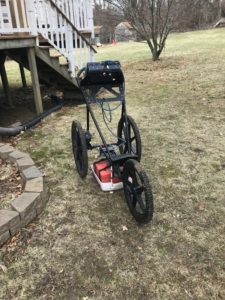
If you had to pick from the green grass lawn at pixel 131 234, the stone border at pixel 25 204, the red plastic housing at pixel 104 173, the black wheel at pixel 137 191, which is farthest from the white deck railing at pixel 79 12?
the black wheel at pixel 137 191

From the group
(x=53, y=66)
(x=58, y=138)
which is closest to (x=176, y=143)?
(x=58, y=138)

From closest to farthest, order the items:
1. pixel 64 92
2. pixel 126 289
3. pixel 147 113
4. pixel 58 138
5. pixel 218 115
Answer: pixel 126 289 → pixel 58 138 → pixel 218 115 → pixel 147 113 → pixel 64 92

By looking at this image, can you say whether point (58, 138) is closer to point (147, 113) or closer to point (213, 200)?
point (147, 113)

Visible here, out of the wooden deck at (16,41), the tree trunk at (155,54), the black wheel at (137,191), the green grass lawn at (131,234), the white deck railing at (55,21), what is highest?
the white deck railing at (55,21)

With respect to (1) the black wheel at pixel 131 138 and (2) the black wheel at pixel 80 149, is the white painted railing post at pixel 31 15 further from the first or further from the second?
(1) the black wheel at pixel 131 138

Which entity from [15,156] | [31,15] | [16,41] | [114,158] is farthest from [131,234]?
[31,15]

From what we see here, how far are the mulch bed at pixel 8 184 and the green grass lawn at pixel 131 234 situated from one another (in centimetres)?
36

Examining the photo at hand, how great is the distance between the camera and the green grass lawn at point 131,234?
2084 mm

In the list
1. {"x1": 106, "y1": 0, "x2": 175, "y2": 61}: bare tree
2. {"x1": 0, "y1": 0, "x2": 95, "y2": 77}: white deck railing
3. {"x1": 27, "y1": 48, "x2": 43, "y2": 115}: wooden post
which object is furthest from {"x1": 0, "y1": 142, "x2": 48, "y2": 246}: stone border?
{"x1": 106, "y1": 0, "x2": 175, "y2": 61}: bare tree

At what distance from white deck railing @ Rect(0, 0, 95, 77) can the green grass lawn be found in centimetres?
209

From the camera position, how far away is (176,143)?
4270 mm

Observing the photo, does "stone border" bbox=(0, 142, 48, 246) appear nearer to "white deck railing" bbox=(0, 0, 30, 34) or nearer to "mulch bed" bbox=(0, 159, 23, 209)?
"mulch bed" bbox=(0, 159, 23, 209)

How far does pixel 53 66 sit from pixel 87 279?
4619 millimetres

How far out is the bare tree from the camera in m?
9.84
